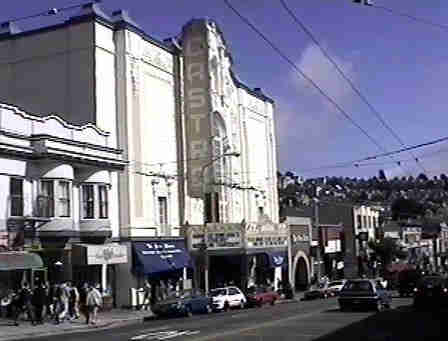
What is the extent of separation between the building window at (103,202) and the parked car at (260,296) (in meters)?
10.6

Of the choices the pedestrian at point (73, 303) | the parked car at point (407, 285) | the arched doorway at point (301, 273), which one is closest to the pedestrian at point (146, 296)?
the pedestrian at point (73, 303)

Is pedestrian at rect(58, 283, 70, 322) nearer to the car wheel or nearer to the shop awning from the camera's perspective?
the shop awning

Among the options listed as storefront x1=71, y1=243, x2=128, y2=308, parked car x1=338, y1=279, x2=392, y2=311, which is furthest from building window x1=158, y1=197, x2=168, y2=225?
parked car x1=338, y1=279, x2=392, y2=311

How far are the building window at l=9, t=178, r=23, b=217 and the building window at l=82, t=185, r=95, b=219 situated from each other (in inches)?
173

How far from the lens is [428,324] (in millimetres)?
23969

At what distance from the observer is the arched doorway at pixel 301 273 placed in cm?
6556

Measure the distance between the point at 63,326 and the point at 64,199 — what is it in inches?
337

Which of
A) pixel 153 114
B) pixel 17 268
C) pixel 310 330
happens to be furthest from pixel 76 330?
pixel 153 114

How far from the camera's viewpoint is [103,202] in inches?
1586

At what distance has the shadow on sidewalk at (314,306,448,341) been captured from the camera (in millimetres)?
19406

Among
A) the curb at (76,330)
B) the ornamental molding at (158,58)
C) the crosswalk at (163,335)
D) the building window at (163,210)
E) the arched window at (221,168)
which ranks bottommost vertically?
the curb at (76,330)

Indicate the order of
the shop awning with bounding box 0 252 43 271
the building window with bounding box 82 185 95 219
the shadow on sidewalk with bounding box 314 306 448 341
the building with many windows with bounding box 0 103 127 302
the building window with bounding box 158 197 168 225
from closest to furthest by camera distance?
the shadow on sidewalk with bounding box 314 306 448 341
the shop awning with bounding box 0 252 43 271
the building with many windows with bounding box 0 103 127 302
the building window with bounding box 82 185 95 219
the building window with bounding box 158 197 168 225

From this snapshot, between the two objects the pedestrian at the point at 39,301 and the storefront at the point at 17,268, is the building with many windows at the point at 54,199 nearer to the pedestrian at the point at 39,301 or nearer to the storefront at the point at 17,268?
the storefront at the point at 17,268

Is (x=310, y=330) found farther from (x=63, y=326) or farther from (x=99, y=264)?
(x=99, y=264)
